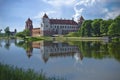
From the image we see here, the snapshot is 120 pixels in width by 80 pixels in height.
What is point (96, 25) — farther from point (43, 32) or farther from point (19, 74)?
point (19, 74)

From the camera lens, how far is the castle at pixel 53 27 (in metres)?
44.6

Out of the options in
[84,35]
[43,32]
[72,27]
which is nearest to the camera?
[84,35]

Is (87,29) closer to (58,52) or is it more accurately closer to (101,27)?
(101,27)

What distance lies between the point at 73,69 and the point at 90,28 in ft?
74.8

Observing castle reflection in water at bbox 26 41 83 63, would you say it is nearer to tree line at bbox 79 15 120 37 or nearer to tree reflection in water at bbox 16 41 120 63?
tree reflection in water at bbox 16 41 120 63

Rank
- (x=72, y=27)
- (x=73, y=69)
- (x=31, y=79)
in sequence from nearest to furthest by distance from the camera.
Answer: (x=31, y=79)
(x=73, y=69)
(x=72, y=27)

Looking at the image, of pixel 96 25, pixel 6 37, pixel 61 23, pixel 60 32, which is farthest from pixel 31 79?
pixel 61 23

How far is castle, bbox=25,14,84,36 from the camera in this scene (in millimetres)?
44606

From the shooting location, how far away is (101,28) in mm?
27062

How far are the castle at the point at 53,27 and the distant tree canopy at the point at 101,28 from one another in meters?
14.6

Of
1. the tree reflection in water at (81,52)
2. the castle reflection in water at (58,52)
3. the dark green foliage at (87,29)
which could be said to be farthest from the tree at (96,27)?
the castle reflection in water at (58,52)

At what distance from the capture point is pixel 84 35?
3022 cm

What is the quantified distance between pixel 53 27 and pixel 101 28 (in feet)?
72.5

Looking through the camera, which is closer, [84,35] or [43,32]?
[84,35]
